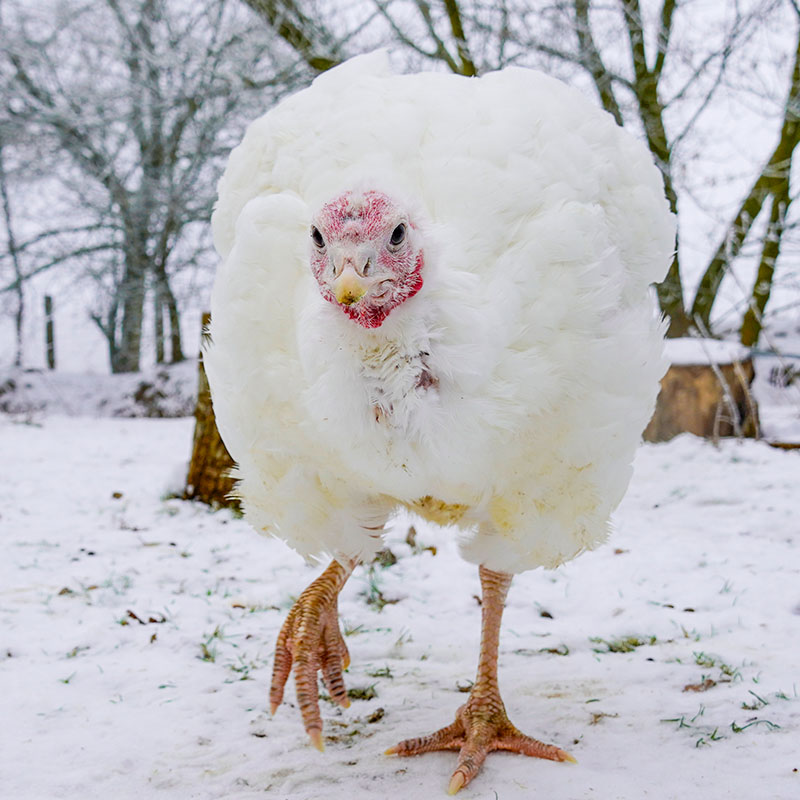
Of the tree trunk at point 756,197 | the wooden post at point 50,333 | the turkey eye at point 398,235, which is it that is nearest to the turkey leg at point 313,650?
the turkey eye at point 398,235

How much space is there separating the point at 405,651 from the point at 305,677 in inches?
31.6

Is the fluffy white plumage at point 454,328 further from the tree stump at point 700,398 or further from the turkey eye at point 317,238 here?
the tree stump at point 700,398

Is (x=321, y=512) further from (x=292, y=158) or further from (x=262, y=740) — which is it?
Result: (x=292, y=158)

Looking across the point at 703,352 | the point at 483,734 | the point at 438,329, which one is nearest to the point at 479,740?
the point at 483,734

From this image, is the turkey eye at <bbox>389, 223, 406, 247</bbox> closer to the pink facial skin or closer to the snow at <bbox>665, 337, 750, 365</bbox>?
the pink facial skin

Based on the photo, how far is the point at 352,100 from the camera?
2400mm

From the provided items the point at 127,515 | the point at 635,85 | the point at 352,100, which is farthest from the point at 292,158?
the point at 635,85

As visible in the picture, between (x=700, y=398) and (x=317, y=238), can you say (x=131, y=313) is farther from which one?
(x=317, y=238)

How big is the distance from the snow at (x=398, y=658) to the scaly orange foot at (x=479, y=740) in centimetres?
3

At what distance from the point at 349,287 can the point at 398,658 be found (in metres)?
1.79

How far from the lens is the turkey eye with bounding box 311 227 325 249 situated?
6.29 feet

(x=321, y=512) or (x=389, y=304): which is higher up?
(x=389, y=304)

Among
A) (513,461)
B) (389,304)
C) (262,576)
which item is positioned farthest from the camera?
(262,576)

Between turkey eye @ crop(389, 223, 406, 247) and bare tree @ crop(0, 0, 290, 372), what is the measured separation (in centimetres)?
807
